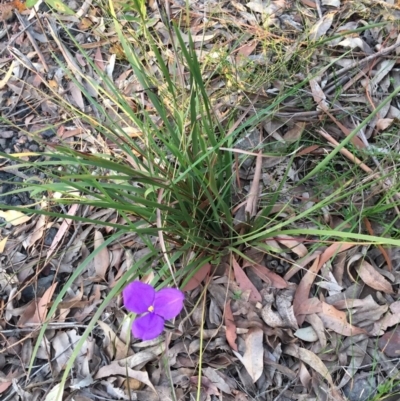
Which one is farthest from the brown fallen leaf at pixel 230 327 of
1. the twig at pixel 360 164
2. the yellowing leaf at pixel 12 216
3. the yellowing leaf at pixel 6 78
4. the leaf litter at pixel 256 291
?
the yellowing leaf at pixel 6 78

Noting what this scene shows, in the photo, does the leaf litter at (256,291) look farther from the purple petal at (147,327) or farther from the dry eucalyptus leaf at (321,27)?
the purple petal at (147,327)

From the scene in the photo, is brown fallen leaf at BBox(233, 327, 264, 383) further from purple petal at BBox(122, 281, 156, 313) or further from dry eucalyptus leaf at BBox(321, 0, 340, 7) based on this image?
dry eucalyptus leaf at BBox(321, 0, 340, 7)

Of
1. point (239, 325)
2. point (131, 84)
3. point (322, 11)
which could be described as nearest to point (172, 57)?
point (131, 84)

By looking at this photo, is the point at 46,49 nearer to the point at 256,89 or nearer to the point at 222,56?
the point at 222,56

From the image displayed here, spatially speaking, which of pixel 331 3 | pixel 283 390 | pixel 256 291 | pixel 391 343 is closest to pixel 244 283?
pixel 256 291

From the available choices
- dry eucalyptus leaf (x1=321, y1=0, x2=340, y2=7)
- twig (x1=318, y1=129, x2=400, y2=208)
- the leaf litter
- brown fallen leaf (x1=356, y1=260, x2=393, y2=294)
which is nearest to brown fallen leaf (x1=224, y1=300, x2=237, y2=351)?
the leaf litter

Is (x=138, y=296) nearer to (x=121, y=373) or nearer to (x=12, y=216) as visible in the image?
(x=121, y=373)
